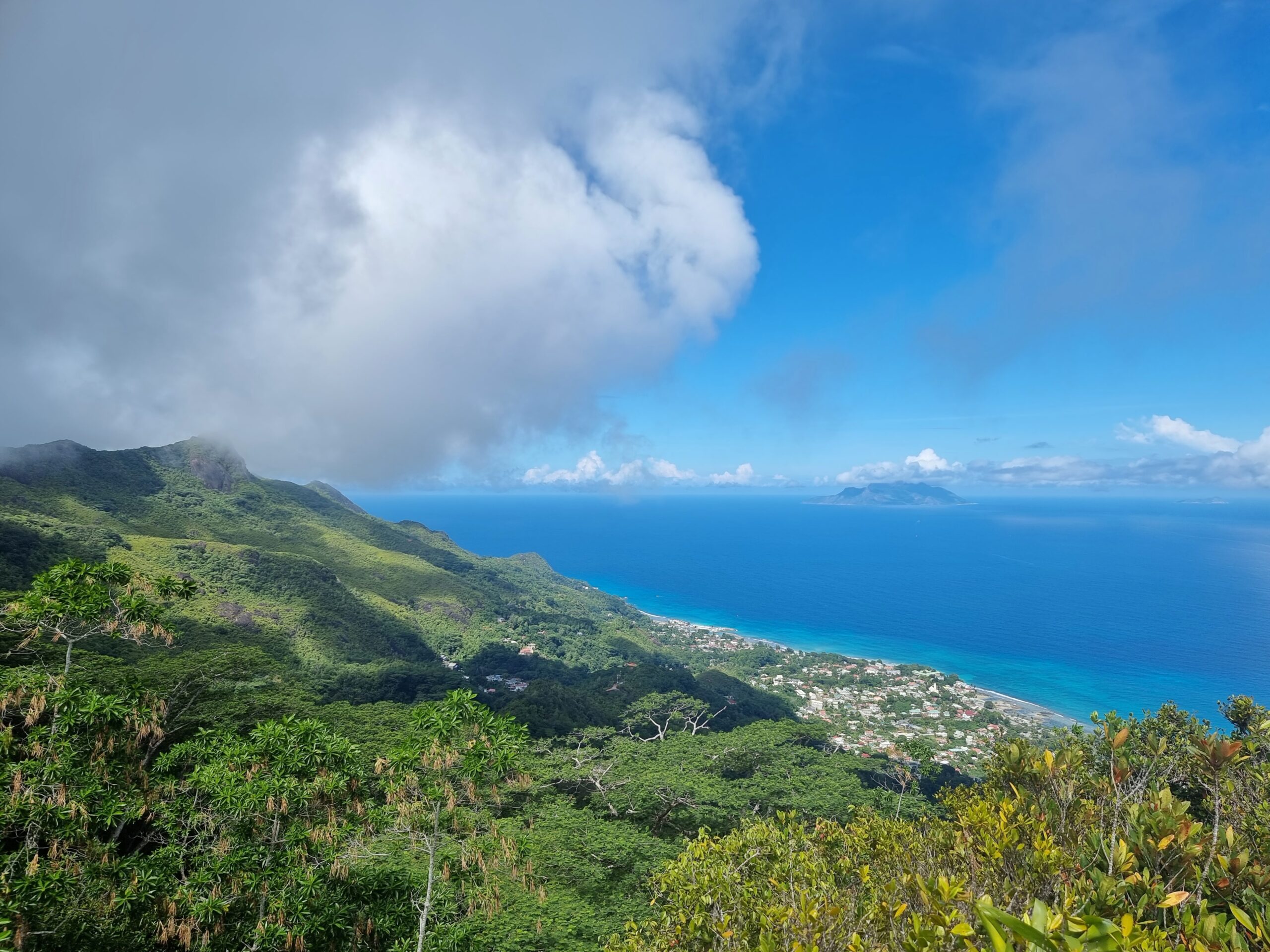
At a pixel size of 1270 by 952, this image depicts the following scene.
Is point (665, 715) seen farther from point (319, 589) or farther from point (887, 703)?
point (319, 589)

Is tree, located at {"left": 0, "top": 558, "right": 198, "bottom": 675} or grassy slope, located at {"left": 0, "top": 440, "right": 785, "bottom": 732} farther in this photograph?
grassy slope, located at {"left": 0, "top": 440, "right": 785, "bottom": 732}

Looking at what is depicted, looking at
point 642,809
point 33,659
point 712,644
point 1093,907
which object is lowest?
point 712,644

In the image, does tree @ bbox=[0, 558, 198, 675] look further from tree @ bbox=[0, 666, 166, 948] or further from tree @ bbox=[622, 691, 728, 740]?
tree @ bbox=[622, 691, 728, 740]

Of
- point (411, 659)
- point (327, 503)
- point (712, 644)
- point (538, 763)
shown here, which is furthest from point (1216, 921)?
point (327, 503)

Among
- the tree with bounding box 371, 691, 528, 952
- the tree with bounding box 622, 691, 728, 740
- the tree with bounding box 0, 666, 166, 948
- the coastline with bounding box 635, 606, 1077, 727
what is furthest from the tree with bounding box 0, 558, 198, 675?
the coastline with bounding box 635, 606, 1077, 727

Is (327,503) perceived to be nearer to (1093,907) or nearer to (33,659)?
(33,659)

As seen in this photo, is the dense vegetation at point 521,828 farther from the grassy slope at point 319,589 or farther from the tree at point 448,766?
the grassy slope at point 319,589
